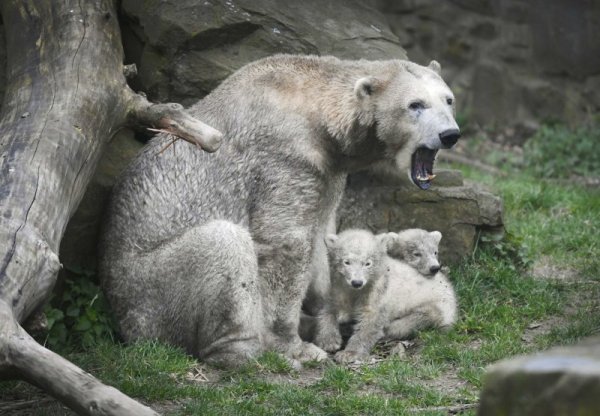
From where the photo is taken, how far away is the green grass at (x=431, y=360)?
6402mm

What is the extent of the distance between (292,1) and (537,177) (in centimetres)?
497

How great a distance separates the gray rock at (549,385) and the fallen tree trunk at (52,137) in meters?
2.29

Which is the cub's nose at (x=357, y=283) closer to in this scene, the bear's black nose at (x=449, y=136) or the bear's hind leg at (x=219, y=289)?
the bear's hind leg at (x=219, y=289)

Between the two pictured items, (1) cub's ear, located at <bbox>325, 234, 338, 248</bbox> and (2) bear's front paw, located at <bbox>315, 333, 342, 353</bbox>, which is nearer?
(2) bear's front paw, located at <bbox>315, 333, 342, 353</bbox>

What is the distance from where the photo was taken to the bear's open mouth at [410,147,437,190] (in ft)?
24.8

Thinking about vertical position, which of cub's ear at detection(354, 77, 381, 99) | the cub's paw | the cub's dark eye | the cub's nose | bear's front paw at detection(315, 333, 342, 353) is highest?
cub's ear at detection(354, 77, 381, 99)

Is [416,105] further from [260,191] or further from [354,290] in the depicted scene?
[354,290]

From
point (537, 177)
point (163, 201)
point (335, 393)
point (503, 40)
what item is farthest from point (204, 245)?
point (503, 40)

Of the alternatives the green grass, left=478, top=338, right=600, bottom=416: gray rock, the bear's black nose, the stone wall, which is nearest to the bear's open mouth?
the bear's black nose

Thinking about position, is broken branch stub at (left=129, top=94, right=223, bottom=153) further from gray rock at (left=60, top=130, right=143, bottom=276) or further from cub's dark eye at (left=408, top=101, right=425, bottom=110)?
cub's dark eye at (left=408, top=101, right=425, bottom=110)

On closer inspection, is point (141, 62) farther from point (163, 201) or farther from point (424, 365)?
point (424, 365)

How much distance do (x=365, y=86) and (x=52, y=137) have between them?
2.43m

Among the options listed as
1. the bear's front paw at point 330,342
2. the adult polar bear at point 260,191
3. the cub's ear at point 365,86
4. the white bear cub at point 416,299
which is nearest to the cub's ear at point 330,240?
the adult polar bear at point 260,191

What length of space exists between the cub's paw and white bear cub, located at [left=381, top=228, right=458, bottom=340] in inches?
26.2
